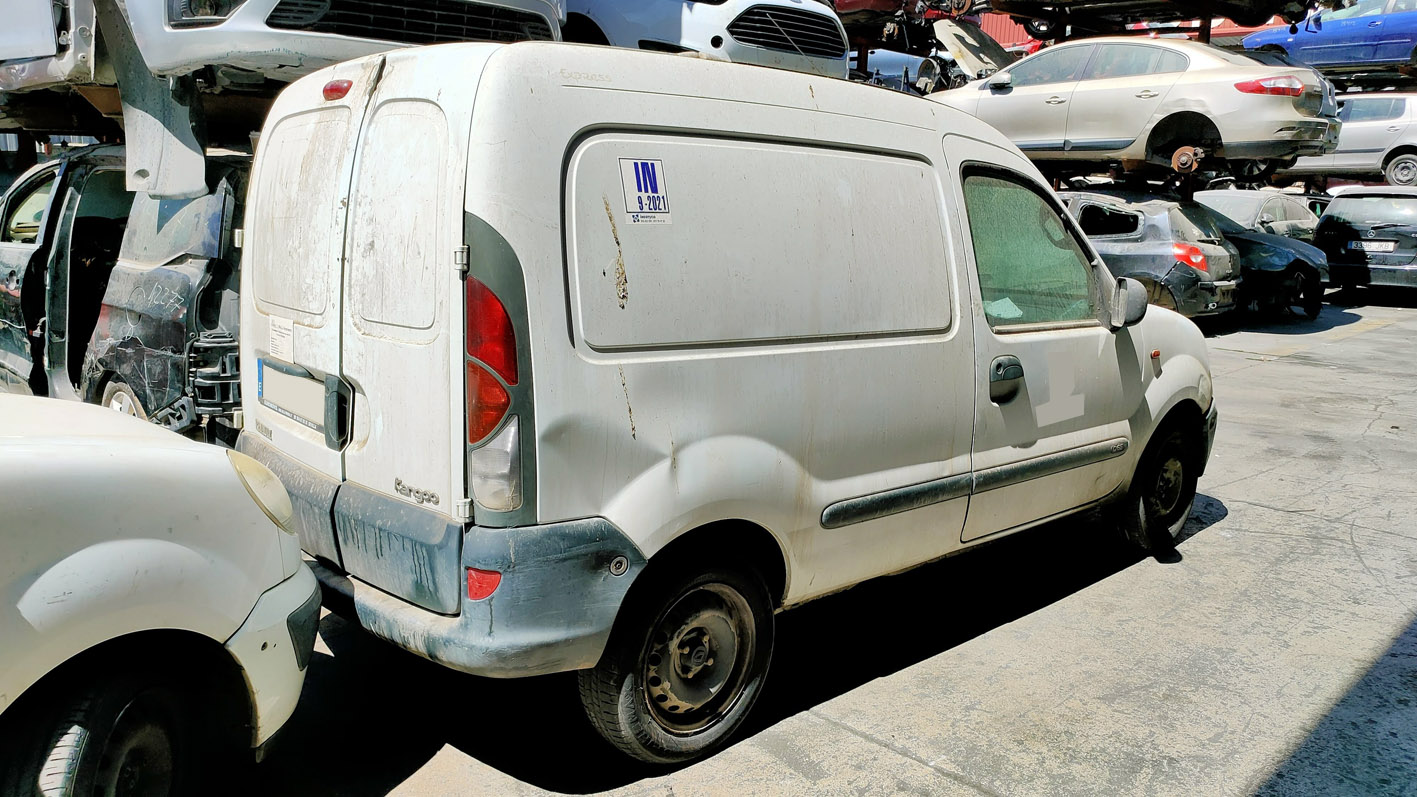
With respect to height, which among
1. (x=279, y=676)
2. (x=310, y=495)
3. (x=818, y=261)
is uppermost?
(x=818, y=261)

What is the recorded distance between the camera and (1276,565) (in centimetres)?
518

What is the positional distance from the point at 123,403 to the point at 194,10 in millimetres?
1948

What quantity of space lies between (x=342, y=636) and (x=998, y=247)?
291 cm

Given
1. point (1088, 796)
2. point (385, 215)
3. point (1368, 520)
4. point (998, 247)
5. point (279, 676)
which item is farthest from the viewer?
point (1368, 520)

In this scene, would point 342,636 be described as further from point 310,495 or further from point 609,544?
point 609,544

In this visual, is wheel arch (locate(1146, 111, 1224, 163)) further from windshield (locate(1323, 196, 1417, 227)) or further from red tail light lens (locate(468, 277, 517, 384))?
red tail light lens (locate(468, 277, 517, 384))

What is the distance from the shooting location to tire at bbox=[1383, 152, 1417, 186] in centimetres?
1888

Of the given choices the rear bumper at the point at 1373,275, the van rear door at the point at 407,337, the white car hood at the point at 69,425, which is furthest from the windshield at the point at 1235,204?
the white car hood at the point at 69,425

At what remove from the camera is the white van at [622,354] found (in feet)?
9.04

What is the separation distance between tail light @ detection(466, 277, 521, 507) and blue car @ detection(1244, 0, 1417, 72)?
2123cm

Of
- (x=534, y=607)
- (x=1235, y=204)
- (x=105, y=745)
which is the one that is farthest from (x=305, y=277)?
(x=1235, y=204)

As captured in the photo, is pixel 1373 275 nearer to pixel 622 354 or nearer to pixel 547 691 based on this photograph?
pixel 547 691

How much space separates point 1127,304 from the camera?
441cm

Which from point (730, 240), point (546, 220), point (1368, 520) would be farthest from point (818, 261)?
point (1368, 520)
